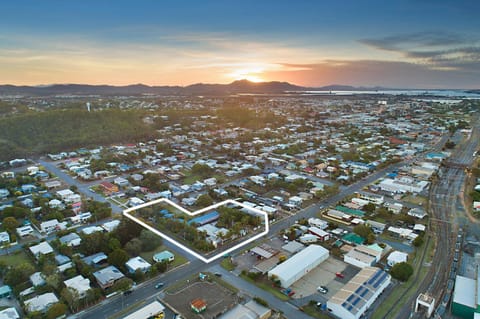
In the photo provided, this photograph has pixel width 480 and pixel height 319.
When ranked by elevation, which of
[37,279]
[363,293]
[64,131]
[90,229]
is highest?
[64,131]

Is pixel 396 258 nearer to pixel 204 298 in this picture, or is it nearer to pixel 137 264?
pixel 204 298

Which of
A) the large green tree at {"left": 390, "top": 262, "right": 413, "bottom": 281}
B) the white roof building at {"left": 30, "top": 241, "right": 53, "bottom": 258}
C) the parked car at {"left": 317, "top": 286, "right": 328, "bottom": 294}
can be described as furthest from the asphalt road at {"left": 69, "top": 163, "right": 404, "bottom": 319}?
the white roof building at {"left": 30, "top": 241, "right": 53, "bottom": 258}

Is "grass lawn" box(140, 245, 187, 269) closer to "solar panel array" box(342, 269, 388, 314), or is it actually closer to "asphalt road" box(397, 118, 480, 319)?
"solar panel array" box(342, 269, 388, 314)

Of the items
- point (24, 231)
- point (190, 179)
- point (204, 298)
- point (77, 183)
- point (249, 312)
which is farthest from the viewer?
point (190, 179)

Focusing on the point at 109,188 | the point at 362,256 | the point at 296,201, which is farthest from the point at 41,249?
the point at 362,256

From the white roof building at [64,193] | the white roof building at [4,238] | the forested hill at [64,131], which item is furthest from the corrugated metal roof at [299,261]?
the forested hill at [64,131]
